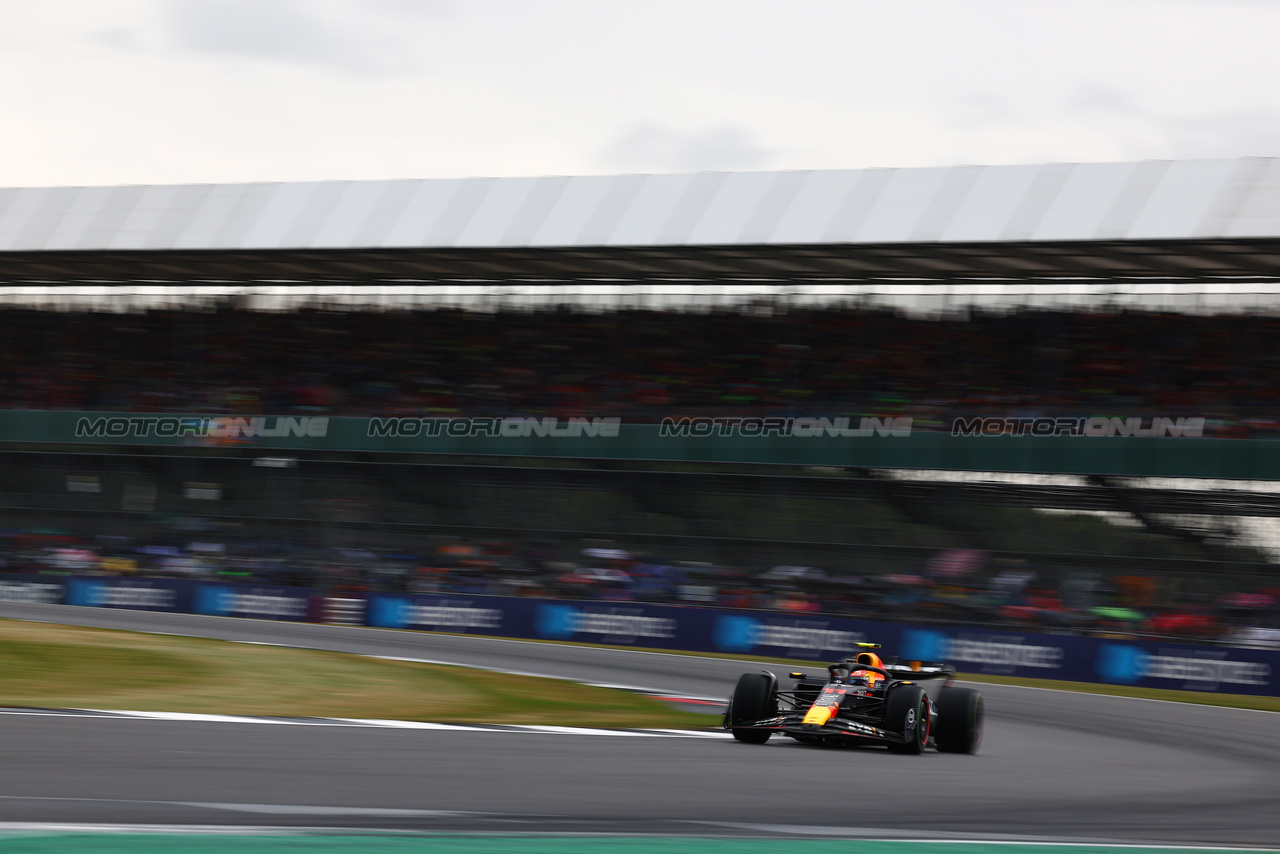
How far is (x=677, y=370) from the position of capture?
26.4 meters

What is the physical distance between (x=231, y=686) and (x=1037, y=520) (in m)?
14.3

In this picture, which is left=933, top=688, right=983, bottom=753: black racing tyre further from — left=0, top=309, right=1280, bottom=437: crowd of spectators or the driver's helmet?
left=0, top=309, right=1280, bottom=437: crowd of spectators

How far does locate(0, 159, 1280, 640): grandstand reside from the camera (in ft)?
73.4

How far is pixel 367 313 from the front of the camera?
94.9ft

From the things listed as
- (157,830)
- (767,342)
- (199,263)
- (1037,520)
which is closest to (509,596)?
(767,342)

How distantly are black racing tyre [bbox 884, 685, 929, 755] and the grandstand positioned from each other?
11.8 meters

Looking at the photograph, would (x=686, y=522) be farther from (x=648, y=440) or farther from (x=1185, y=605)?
(x=1185, y=605)

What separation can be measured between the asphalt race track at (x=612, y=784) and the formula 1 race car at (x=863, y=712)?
16 cm

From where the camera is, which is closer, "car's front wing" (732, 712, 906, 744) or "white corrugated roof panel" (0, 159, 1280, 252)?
"car's front wing" (732, 712, 906, 744)

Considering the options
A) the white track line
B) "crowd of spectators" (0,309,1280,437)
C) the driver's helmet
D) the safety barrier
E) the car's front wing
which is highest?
"crowd of spectators" (0,309,1280,437)
